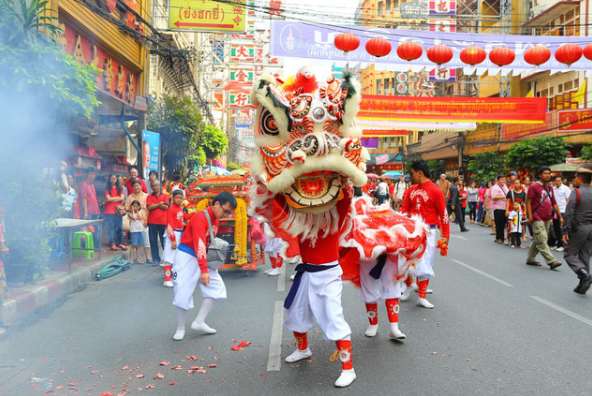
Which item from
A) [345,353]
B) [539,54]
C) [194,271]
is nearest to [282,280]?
[194,271]

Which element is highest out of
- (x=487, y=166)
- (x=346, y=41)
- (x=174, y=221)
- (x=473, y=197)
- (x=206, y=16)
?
(x=206, y=16)

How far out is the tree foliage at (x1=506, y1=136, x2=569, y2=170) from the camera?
2241 centimetres

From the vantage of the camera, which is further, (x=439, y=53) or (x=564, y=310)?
(x=439, y=53)

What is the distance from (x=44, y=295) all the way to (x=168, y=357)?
2.91m

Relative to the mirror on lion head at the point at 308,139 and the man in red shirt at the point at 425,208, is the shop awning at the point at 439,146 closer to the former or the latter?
the man in red shirt at the point at 425,208

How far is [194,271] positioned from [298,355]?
1562 mm

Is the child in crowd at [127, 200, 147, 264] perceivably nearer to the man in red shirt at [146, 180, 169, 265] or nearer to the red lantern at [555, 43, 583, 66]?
the man in red shirt at [146, 180, 169, 265]

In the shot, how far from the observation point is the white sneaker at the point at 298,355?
4.41m

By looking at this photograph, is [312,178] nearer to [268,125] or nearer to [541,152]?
[268,125]

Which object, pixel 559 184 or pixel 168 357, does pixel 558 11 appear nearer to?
pixel 559 184

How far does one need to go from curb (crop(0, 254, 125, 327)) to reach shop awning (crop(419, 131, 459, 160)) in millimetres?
33747

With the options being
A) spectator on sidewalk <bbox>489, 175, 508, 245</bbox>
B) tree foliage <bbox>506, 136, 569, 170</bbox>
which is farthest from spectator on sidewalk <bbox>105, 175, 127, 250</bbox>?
tree foliage <bbox>506, 136, 569, 170</bbox>

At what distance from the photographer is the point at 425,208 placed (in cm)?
638

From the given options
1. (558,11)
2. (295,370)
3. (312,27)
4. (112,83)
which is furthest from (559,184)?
(558,11)
